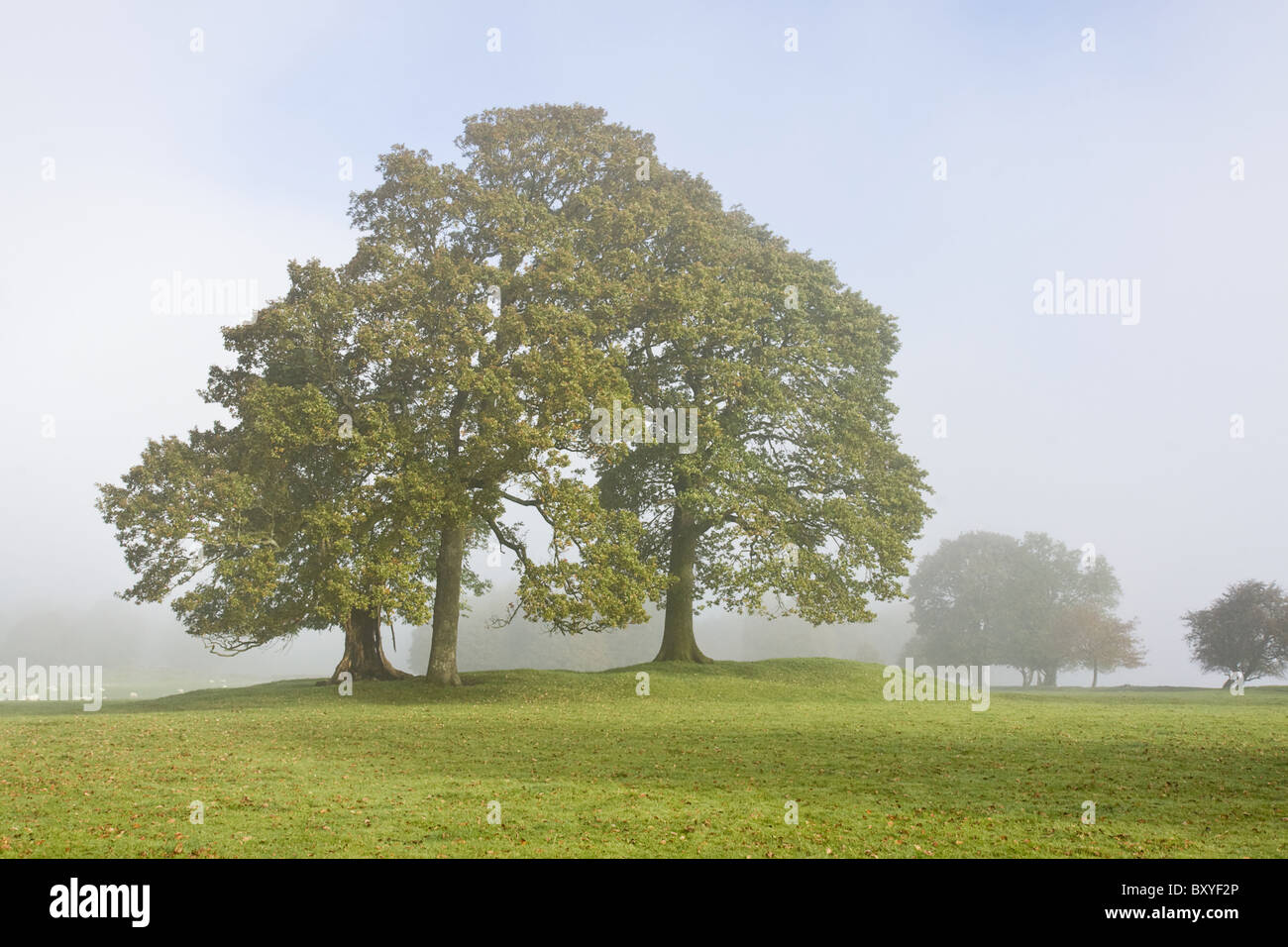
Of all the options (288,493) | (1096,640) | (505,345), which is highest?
(505,345)

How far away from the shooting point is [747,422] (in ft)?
135

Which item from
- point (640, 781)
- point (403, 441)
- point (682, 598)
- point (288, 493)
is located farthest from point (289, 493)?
point (640, 781)

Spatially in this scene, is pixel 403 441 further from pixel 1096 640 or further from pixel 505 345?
pixel 1096 640

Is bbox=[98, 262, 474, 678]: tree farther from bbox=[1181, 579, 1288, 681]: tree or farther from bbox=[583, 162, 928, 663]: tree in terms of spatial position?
bbox=[1181, 579, 1288, 681]: tree

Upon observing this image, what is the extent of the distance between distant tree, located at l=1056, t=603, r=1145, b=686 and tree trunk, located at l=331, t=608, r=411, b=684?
58080 mm

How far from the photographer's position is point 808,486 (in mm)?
40656

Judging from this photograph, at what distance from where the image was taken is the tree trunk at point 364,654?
127 feet

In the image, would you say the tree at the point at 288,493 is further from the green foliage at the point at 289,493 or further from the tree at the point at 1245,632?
the tree at the point at 1245,632

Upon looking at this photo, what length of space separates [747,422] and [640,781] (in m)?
25.7

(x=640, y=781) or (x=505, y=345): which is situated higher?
(x=505, y=345)

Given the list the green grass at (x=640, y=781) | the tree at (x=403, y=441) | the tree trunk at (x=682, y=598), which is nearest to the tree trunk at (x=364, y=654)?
the tree at (x=403, y=441)

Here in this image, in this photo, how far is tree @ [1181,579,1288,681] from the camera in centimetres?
5703

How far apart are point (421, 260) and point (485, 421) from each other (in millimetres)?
9081
